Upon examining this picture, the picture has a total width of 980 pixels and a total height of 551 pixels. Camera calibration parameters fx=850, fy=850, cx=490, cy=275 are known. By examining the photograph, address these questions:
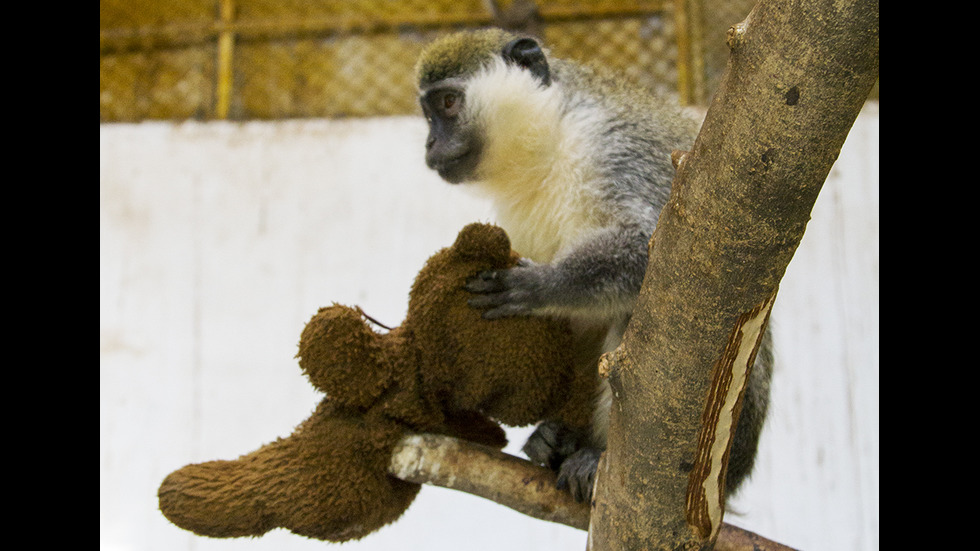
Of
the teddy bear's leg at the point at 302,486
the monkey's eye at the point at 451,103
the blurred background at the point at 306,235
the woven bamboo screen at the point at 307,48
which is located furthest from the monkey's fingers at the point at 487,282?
the woven bamboo screen at the point at 307,48

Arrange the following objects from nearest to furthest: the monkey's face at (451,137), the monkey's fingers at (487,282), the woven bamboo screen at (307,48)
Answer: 1. the monkey's fingers at (487,282)
2. the monkey's face at (451,137)
3. the woven bamboo screen at (307,48)

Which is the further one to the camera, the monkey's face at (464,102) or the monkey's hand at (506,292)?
the monkey's face at (464,102)

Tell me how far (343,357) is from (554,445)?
0.54 metres

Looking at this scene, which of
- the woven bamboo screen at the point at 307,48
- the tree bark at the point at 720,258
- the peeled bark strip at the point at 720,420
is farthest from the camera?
the woven bamboo screen at the point at 307,48

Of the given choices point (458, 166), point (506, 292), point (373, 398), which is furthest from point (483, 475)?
point (458, 166)

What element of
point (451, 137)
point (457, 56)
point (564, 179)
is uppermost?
point (457, 56)

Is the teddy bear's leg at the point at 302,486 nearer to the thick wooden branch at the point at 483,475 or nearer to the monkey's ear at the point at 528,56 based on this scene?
the thick wooden branch at the point at 483,475

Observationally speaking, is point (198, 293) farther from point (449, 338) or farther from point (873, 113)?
point (873, 113)

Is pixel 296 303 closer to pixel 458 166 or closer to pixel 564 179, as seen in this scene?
pixel 458 166

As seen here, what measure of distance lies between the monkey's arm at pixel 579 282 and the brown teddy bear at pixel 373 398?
3 cm

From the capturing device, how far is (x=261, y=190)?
421cm

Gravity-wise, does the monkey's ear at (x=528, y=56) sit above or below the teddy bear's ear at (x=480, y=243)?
above

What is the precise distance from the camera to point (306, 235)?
415cm

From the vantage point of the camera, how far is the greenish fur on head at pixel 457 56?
2324 millimetres
